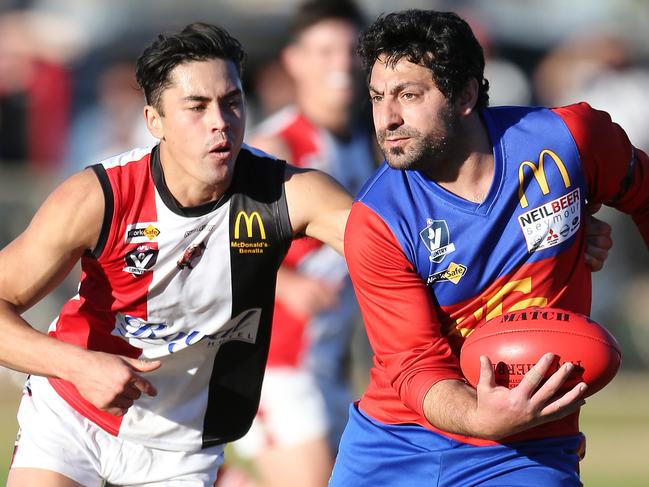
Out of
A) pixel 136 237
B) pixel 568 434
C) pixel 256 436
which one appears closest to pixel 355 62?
pixel 256 436

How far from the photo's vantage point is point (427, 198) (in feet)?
16.2

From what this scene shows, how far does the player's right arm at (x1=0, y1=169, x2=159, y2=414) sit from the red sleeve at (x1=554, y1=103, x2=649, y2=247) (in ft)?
6.53

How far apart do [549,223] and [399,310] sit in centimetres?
67

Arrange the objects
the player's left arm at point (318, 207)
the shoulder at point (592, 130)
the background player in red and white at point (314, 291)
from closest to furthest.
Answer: the shoulder at point (592, 130)
the player's left arm at point (318, 207)
the background player in red and white at point (314, 291)

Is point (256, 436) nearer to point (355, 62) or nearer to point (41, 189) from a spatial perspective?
point (355, 62)

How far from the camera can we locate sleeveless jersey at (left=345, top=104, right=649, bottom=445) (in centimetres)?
485

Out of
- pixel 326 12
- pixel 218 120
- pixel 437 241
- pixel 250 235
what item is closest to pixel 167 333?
pixel 250 235

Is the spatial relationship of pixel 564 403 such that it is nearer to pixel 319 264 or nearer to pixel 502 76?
pixel 319 264

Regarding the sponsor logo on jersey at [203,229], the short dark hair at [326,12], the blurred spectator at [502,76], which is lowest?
the sponsor logo on jersey at [203,229]

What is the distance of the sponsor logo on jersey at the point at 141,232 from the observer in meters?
5.46

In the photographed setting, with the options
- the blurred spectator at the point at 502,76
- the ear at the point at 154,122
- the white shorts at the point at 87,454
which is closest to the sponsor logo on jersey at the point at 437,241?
the ear at the point at 154,122

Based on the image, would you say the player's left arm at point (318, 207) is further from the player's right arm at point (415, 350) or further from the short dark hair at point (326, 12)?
the short dark hair at point (326, 12)

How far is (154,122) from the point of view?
5.71 meters

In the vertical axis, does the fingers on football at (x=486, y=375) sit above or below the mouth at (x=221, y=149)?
below
